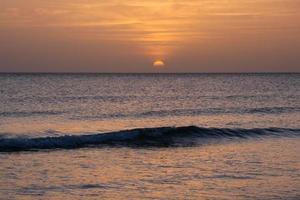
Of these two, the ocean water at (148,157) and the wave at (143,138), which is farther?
the wave at (143,138)

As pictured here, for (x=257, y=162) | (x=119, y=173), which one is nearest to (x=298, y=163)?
(x=257, y=162)

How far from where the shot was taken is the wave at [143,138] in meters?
23.7

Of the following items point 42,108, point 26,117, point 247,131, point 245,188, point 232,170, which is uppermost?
point 42,108

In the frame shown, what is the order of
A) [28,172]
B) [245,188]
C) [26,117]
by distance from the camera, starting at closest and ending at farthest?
[245,188] → [28,172] → [26,117]

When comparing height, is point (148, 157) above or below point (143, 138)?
below

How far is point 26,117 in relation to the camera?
35.1 m

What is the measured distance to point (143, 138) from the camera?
2705 cm

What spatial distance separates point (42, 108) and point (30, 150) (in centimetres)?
2014

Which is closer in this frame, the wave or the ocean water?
the ocean water

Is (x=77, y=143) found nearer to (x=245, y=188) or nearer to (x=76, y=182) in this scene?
(x=76, y=182)

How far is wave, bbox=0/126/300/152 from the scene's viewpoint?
2367cm

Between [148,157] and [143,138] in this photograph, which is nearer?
[148,157]

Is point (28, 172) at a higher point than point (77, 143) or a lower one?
lower

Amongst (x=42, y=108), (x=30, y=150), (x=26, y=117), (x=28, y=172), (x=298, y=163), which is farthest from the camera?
(x=42, y=108)
